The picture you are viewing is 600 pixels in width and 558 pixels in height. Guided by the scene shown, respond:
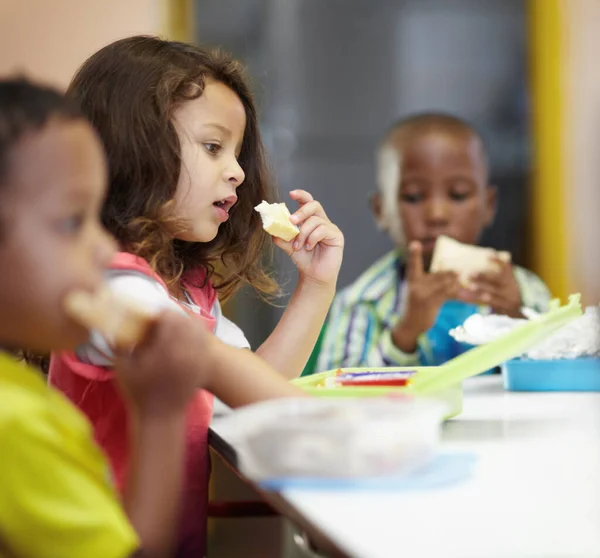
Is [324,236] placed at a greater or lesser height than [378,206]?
lesser

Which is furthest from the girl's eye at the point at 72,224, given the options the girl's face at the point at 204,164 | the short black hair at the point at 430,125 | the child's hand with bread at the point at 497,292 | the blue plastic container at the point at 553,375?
the short black hair at the point at 430,125

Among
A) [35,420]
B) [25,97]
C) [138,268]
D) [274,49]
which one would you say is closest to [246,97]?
[138,268]

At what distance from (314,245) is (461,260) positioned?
32.8 inches

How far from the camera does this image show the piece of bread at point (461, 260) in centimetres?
197

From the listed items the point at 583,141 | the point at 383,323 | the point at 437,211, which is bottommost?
the point at 383,323

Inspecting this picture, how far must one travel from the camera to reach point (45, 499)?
581 millimetres

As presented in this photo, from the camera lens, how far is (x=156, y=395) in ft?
2.22

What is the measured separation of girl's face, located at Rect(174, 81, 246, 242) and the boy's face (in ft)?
3.26

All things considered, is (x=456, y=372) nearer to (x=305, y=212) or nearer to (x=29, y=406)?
(x=305, y=212)

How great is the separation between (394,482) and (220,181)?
0.55 metres

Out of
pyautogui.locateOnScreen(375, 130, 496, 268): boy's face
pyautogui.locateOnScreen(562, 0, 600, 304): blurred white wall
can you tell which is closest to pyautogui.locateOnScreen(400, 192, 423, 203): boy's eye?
pyautogui.locateOnScreen(375, 130, 496, 268): boy's face

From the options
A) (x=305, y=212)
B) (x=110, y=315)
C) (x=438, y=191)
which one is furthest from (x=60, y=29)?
(x=110, y=315)

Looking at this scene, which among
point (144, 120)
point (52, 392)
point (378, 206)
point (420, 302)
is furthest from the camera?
point (378, 206)

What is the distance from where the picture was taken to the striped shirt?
1.92 meters
